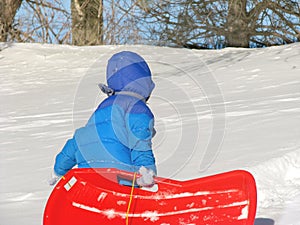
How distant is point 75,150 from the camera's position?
328cm

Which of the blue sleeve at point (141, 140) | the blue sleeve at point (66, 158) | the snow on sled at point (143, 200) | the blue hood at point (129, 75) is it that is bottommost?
the snow on sled at point (143, 200)

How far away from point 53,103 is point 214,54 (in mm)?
4527

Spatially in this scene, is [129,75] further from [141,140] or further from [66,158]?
[66,158]

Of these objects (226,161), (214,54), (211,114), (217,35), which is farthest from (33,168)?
(217,35)

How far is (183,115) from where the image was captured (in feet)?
Answer: 23.2

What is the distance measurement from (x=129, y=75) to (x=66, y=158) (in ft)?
1.80

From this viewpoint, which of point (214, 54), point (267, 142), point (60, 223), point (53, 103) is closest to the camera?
point (60, 223)

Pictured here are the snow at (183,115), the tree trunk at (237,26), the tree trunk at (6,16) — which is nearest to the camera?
the snow at (183,115)

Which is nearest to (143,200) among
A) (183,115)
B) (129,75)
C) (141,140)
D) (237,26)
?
(141,140)

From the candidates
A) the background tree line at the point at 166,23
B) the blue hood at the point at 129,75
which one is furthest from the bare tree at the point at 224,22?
the blue hood at the point at 129,75

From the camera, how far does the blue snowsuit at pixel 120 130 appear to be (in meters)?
3.13

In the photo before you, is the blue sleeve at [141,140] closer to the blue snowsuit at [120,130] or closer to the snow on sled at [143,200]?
the blue snowsuit at [120,130]

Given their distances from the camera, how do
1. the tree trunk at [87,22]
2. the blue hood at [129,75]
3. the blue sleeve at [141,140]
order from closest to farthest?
1. the blue sleeve at [141,140]
2. the blue hood at [129,75]
3. the tree trunk at [87,22]

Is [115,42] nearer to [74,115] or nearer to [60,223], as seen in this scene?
[74,115]
